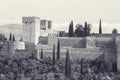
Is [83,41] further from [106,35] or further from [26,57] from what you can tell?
[26,57]

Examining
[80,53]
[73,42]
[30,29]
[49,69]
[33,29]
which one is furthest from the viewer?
[30,29]

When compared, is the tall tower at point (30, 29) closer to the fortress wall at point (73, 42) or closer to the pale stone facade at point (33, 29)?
the pale stone facade at point (33, 29)

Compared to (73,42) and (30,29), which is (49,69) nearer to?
(73,42)

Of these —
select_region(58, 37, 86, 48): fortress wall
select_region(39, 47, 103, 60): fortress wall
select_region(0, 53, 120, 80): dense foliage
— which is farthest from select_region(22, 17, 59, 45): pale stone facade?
select_region(0, 53, 120, 80): dense foliage

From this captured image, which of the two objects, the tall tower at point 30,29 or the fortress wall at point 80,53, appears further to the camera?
the tall tower at point 30,29

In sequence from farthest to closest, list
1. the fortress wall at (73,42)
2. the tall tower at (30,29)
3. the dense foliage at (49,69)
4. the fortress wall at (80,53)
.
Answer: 1. the tall tower at (30,29)
2. the fortress wall at (73,42)
3. the fortress wall at (80,53)
4. the dense foliage at (49,69)

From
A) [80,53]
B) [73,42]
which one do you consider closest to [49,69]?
[80,53]

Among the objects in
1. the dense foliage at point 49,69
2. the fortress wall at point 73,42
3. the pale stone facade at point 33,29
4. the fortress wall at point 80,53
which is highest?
the pale stone facade at point 33,29

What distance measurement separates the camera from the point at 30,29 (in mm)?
75875

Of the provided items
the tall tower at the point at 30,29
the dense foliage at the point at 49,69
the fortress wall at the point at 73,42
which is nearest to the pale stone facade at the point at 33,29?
the tall tower at the point at 30,29

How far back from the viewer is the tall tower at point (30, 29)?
2955 inches

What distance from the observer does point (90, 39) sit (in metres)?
70.8

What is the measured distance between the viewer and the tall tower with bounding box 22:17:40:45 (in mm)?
75062

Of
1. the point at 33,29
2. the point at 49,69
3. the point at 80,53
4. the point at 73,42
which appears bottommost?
the point at 49,69
